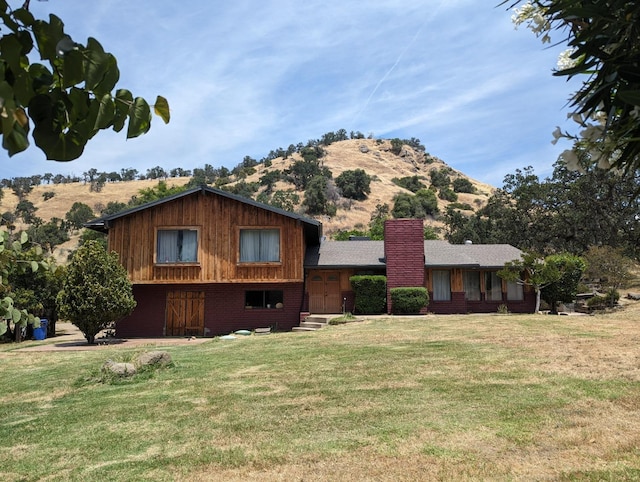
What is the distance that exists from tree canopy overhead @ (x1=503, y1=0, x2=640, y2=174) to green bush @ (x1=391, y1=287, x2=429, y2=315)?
21.4 metres

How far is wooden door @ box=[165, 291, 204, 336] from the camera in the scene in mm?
22297

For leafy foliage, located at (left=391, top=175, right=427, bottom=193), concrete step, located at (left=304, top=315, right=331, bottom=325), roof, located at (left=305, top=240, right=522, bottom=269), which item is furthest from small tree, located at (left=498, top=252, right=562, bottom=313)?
leafy foliage, located at (left=391, top=175, right=427, bottom=193)

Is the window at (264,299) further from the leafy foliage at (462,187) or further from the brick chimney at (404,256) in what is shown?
the leafy foliage at (462,187)

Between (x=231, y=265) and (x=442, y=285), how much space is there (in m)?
11.0

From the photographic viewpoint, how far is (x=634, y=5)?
1807mm

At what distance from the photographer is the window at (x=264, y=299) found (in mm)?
22703

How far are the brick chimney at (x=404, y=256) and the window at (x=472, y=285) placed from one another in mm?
3212

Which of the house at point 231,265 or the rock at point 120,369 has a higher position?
the house at point 231,265

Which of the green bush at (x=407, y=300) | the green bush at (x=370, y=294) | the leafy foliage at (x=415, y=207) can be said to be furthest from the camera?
the leafy foliage at (x=415, y=207)

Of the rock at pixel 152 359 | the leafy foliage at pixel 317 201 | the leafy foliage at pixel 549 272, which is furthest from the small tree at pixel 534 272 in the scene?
the leafy foliage at pixel 317 201

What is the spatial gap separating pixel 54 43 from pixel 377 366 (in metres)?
10.2

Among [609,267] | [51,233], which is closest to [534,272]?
[609,267]

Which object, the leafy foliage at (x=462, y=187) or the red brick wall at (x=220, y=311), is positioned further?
the leafy foliage at (x=462, y=187)

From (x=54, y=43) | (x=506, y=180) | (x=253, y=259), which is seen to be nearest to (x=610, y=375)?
(x=54, y=43)
